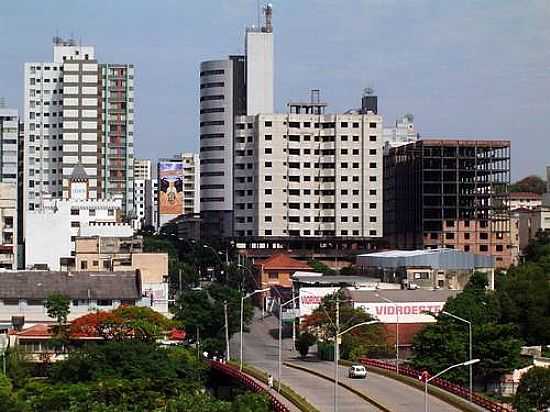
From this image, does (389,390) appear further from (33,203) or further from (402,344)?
(33,203)

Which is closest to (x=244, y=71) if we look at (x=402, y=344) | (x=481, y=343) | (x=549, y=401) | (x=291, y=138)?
(x=291, y=138)

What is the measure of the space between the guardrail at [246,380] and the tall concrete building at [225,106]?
8117 cm

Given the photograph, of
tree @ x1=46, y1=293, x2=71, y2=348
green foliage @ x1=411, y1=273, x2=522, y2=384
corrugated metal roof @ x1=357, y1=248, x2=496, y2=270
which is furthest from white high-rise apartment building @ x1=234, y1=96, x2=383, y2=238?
green foliage @ x1=411, y1=273, x2=522, y2=384

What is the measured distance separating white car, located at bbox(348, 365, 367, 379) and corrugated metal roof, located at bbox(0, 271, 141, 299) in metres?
29.6

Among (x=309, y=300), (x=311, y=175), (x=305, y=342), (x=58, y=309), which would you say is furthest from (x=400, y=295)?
(x=311, y=175)

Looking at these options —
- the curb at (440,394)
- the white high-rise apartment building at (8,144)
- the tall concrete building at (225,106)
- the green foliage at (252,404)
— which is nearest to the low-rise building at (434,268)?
the curb at (440,394)

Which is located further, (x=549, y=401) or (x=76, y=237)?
(x=76, y=237)

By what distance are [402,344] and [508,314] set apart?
7.83 meters

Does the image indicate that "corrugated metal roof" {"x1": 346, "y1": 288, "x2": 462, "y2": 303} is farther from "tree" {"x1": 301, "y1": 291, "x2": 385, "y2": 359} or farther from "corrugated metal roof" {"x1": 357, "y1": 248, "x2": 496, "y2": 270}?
"corrugated metal roof" {"x1": 357, "y1": 248, "x2": 496, "y2": 270}

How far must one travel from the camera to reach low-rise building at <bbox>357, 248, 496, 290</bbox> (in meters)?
116

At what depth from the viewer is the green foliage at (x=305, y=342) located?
290 ft

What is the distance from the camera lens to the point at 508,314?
8756 cm

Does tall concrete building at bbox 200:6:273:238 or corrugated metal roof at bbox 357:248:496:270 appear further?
tall concrete building at bbox 200:6:273:238

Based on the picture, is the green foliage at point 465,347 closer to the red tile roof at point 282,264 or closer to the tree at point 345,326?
the tree at point 345,326
